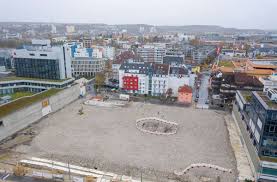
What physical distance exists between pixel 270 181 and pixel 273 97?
7.55 meters

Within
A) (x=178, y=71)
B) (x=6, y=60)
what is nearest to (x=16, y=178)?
(x=178, y=71)

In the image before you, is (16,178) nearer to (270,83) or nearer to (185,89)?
(185,89)

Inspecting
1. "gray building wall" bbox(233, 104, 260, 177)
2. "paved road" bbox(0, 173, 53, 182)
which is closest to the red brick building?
"gray building wall" bbox(233, 104, 260, 177)

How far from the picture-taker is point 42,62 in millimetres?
39781

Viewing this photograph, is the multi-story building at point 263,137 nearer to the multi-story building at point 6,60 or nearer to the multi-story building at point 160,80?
the multi-story building at point 160,80

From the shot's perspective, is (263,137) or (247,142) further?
(247,142)

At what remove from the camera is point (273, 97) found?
72.3 ft

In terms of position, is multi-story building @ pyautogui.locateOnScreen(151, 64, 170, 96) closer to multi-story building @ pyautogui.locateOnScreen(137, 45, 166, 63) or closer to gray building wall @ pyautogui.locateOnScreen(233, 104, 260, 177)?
gray building wall @ pyautogui.locateOnScreen(233, 104, 260, 177)

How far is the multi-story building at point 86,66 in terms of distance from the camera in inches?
2207

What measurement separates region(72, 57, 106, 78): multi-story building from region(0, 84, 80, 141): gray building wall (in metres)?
17.8

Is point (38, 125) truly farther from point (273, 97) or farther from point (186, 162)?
point (273, 97)

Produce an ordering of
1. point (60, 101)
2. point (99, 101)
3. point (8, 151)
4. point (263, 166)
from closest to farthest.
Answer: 1. point (263, 166)
2. point (8, 151)
3. point (60, 101)
4. point (99, 101)

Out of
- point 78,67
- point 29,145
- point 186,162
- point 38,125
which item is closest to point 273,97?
point 186,162

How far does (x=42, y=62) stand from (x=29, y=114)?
1271 cm
